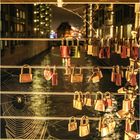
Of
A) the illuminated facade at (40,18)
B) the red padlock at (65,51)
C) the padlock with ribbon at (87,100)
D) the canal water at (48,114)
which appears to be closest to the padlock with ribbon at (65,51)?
the red padlock at (65,51)

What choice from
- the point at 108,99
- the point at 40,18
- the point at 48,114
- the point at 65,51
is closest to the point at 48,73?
the point at 65,51

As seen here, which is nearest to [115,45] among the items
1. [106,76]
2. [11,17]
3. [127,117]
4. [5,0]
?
[127,117]

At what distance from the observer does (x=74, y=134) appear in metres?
8.30

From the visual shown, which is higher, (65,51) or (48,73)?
(65,51)

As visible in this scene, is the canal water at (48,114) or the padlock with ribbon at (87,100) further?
the canal water at (48,114)

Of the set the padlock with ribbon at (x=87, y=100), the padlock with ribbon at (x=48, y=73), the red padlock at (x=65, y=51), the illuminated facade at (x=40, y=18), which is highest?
the illuminated facade at (x=40, y=18)

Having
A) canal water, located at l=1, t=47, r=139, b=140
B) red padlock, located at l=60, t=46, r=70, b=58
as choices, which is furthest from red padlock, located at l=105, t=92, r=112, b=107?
canal water, located at l=1, t=47, r=139, b=140

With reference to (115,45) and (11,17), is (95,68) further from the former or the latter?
(11,17)

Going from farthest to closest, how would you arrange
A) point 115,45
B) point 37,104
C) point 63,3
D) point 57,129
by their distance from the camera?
point 37,104 < point 57,129 < point 115,45 < point 63,3

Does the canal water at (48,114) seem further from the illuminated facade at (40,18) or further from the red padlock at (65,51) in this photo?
the illuminated facade at (40,18)

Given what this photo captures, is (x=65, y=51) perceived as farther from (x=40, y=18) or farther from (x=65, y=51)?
(x=40, y=18)

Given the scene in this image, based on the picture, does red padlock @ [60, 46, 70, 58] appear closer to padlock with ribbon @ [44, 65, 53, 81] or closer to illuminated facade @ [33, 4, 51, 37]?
padlock with ribbon @ [44, 65, 53, 81]

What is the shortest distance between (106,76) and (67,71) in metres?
18.1

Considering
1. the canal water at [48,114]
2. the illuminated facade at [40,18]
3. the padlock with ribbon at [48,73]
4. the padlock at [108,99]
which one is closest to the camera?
the padlock at [108,99]
